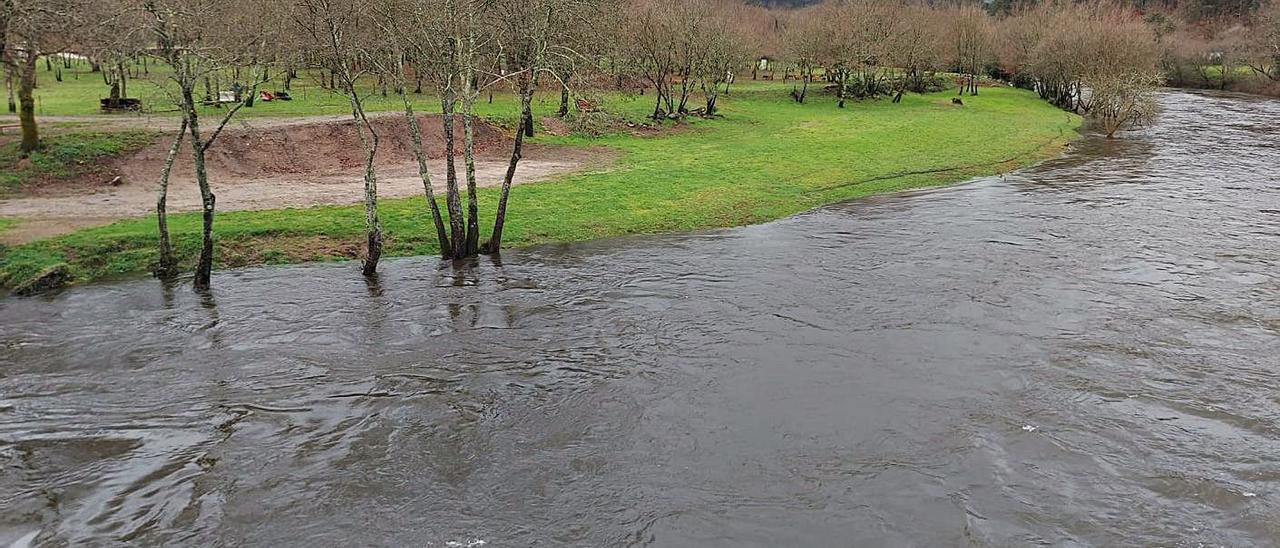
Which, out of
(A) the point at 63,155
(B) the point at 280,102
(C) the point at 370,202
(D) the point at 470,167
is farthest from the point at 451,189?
(B) the point at 280,102

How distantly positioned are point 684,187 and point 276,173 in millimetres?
16797

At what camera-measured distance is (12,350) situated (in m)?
16.6

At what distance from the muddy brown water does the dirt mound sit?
13.0m

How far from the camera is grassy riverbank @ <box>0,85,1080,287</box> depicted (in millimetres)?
23297

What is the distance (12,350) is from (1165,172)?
147 feet

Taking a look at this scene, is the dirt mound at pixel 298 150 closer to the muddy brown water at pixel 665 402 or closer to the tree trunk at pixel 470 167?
the muddy brown water at pixel 665 402

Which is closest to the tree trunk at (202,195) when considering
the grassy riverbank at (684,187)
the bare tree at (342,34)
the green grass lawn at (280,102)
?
the grassy riverbank at (684,187)

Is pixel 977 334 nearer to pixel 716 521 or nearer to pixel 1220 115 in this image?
pixel 716 521

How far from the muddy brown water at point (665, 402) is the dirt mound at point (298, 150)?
13.0 m

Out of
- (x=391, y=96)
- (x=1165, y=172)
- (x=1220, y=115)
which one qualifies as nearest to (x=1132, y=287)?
(x=1165, y=172)

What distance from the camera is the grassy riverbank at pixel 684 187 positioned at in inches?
917

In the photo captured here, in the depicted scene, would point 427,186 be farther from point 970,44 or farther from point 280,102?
point 970,44

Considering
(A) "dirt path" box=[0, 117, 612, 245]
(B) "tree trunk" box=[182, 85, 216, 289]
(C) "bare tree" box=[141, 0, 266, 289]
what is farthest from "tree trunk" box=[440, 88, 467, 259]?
(A) "dirt path" box=[0, 117, 612, 245]

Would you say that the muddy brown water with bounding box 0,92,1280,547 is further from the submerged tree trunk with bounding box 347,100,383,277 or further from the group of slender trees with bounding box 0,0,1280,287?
the group of slender trees with bounding box 0,0,1280,287
